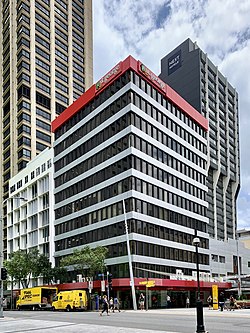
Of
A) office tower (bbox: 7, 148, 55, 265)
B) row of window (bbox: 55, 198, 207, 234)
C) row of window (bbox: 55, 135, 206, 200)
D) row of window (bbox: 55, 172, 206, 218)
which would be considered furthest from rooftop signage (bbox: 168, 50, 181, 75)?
row of window (bbox: 55, 198, 207, 234)

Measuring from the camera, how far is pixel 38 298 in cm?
6594

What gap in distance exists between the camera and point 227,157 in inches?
4889

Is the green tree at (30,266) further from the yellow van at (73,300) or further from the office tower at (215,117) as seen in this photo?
the office tower at (215,117)

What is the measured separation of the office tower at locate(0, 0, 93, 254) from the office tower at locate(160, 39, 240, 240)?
84.4ft

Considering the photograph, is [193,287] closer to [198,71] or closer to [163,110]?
[163,110]

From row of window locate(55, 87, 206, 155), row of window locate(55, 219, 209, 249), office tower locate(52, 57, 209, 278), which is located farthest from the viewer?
row of window locate(55, 87, 206, 155)

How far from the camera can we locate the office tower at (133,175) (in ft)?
218

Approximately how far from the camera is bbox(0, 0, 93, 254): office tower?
4641 inches

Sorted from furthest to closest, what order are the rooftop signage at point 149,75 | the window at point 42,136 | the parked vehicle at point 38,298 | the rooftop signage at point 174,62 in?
the rooftop signage at point 174,62, the window at point 42,136, the rooftop signage at point 149,75, the parked vehicle at point 38,298

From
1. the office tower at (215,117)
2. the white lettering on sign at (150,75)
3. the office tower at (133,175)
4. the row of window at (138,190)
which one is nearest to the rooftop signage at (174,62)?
the office tower at (215,117)

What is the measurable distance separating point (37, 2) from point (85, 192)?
69.2 metres

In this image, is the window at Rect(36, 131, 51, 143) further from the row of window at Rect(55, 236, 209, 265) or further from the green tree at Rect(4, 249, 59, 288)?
the row of window at Rect(55, 236, 209, 265)

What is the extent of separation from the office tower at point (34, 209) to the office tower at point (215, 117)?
40397mm

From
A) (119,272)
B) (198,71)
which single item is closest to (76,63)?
(198,71)
